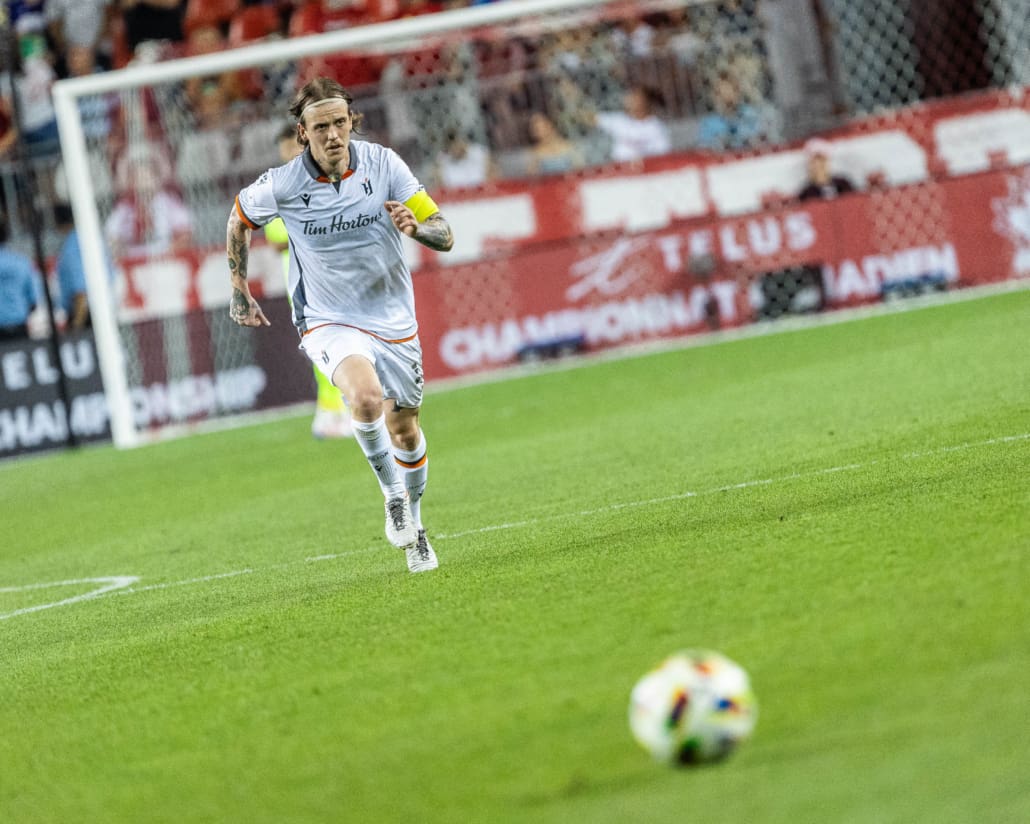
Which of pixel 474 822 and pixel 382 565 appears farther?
pixel 382 565

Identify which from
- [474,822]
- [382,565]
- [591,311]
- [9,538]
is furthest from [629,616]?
→ [591,311]

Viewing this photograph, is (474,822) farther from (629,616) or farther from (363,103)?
(363,103)

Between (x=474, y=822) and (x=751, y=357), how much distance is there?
38.9ft

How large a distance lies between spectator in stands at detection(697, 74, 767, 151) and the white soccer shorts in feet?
35.0

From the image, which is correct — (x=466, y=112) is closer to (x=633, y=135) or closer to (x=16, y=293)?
(x=633, y=135)

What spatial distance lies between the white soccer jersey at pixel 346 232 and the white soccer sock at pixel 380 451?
1.36ft

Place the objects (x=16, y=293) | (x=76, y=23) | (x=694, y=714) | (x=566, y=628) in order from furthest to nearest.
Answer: (x=76, y=23)
(x=16, y=293)
(x=566, y=628)
(x=694, y=714)

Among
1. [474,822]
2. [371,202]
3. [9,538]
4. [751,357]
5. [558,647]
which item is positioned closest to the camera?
[474,822]

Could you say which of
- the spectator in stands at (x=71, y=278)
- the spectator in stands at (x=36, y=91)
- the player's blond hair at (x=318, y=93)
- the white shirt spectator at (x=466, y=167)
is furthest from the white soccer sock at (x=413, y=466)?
the spectator in stands at (x=36, y=91)

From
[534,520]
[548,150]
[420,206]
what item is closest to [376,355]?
[420,206]

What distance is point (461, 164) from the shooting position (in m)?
18.3

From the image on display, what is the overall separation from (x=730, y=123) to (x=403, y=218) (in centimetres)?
1145

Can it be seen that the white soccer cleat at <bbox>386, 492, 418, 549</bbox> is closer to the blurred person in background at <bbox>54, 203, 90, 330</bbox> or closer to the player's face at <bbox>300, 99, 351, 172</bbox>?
the player's face at <bbox>300, 99, 351, 172</bbox>

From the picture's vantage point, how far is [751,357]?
15.4 metres
